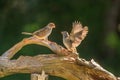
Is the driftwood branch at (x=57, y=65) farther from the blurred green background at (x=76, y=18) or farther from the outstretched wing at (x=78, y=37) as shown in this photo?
the blurred green background at (x=76, y=18)

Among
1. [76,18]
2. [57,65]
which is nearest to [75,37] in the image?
[57,65]

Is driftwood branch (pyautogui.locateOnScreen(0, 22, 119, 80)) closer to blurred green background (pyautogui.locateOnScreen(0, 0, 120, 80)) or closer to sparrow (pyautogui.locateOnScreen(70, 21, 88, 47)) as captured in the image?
sparrow (pyautogui.locateOnScreen(70, 21, 88, 47))

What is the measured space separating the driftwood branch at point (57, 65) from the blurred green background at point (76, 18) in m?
4.45

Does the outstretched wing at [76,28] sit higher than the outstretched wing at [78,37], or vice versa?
the outstretched wing at [76,28]

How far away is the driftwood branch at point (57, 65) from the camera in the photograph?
457 centimetres

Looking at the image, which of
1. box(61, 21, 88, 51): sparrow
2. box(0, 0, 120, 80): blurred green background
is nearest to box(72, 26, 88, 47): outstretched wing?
box(61, 21, 88, 51): sparrow

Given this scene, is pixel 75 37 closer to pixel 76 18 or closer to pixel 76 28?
pixel 76 28

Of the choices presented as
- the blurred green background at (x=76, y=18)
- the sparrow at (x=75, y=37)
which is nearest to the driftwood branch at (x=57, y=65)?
the sparrow at (x=75, y=37)

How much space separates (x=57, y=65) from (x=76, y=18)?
5241 millimetres

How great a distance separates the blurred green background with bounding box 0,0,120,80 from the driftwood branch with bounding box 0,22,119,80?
14.6ft

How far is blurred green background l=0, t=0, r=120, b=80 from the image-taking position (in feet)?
31.0

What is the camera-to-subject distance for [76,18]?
9.80 meters

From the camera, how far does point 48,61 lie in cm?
457

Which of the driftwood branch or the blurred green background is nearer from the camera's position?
the driftwood branch
